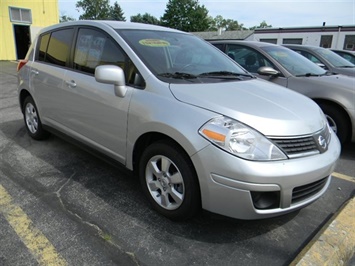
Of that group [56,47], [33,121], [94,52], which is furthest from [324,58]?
[33,121]

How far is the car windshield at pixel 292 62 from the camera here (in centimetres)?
513

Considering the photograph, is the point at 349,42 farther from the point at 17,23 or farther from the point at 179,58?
the point at 179,58

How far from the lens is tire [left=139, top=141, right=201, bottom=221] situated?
93.7 inches

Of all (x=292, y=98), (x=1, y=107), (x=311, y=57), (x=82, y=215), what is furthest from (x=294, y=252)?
(x=1, y=107)

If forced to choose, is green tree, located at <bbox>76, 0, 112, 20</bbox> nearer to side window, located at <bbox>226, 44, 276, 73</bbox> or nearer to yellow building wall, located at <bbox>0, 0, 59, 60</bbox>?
yellow building wall, located at <bbox>0, 0, 59, 60</bbox>

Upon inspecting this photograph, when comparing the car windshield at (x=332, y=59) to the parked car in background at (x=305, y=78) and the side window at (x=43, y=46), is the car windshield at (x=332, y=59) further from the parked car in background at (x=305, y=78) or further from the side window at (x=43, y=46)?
the side window at (x=43, y=46)

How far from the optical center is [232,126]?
7.38 ft

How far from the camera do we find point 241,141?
2.21 meters

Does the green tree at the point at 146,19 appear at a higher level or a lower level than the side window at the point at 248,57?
higher

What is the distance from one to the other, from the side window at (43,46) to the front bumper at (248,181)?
9.88 ft

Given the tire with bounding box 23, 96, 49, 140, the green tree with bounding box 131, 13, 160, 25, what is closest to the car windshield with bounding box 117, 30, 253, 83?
the tire with bounding box 23, 96, 49, 140

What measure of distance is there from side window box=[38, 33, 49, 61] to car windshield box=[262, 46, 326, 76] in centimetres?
352

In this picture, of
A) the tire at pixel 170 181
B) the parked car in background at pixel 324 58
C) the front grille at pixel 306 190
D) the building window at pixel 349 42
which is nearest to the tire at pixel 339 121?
the front grille at pixel 306 190

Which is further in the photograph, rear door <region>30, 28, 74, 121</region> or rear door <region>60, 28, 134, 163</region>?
rear door <region>30, 28, 74, 121</region>
